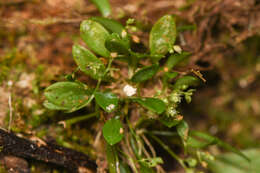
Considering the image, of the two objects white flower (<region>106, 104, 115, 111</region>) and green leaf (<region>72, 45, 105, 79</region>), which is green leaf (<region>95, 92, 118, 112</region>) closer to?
white flower (<region>106, 104, 115, 111</region>)

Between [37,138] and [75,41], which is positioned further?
[75,41]

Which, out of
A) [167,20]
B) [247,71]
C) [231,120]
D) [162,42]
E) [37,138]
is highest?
[167,20]

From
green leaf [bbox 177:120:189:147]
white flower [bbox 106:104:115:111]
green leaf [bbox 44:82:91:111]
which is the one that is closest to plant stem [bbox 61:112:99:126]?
green leaf [bbox 44:82:91:111]

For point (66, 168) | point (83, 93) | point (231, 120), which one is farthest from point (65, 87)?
point (231, 120)

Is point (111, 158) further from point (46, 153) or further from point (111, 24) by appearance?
point (111, 24)

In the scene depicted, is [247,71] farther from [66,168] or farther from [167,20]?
[66,168]

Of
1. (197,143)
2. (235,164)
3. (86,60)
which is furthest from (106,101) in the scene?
(235,164)
